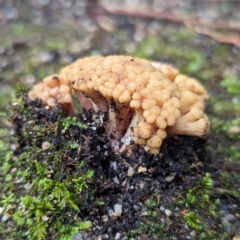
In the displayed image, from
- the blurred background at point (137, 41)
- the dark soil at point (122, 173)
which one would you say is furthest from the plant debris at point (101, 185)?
the blurred background at point (137, 41)

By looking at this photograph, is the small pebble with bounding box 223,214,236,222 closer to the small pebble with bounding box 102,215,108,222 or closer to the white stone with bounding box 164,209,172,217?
the white stone with bounding box 164,209,172,217

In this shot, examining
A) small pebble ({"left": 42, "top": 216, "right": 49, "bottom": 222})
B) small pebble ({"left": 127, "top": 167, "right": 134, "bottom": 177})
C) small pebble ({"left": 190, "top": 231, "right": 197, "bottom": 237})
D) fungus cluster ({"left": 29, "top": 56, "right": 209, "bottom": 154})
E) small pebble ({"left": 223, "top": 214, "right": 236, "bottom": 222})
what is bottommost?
small pebble ({"left": 42, "top": 216, "right": 49, "bottom": 222})

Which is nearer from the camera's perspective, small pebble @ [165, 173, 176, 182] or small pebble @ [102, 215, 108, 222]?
small pebble @ [102, 215, 108, 222]

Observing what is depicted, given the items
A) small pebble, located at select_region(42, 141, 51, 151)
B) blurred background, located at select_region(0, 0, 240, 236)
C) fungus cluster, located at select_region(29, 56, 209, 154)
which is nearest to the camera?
fungus cluster, located at select_region(29, 56, 209, 154)

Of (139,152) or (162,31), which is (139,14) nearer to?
(162,31)

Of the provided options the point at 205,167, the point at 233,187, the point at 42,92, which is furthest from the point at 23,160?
the point at 233,187

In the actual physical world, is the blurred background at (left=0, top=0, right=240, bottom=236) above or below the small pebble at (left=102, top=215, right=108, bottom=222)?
above

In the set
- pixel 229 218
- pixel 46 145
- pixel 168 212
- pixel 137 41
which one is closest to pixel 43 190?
pixel 46 145

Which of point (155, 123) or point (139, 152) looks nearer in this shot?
point (155, 123)

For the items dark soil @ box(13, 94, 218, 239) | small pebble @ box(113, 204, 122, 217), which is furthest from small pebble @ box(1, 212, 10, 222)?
small pebble @ box(113, 204, 122, 217)
